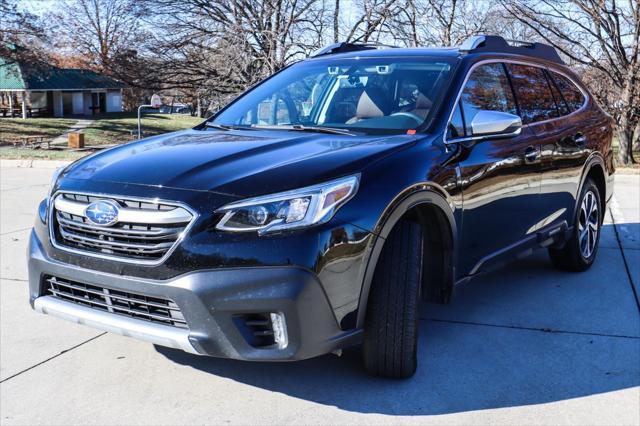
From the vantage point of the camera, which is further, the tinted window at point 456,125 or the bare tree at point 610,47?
the bare tree at point 610,47

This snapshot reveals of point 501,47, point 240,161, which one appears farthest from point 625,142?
point 240,161

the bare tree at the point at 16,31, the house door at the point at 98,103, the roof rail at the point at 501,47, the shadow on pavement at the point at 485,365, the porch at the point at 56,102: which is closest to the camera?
the shadow on pavement at the point at 485,365

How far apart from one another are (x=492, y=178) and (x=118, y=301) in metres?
2.33

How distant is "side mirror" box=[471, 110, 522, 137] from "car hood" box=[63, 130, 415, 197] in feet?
1.51

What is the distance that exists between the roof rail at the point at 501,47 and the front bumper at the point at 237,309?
2309 millimetres

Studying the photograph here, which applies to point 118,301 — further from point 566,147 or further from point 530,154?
point 566,147

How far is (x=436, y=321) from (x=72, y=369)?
2338 mm

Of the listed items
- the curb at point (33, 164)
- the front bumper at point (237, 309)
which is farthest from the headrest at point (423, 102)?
the curb at point (33, 164)

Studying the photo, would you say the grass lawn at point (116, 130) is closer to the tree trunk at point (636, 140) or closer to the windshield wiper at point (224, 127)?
the tree trunk at point (636, 140)

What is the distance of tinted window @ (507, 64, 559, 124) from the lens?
4887 millimetres

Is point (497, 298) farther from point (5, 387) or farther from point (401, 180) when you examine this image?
point (5, 387)

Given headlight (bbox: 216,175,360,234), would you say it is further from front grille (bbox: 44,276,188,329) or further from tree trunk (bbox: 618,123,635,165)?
tree trunk (bbox: 618,123,635,165)

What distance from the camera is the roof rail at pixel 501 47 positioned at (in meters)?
4.58

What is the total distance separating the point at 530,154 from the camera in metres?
4.68
